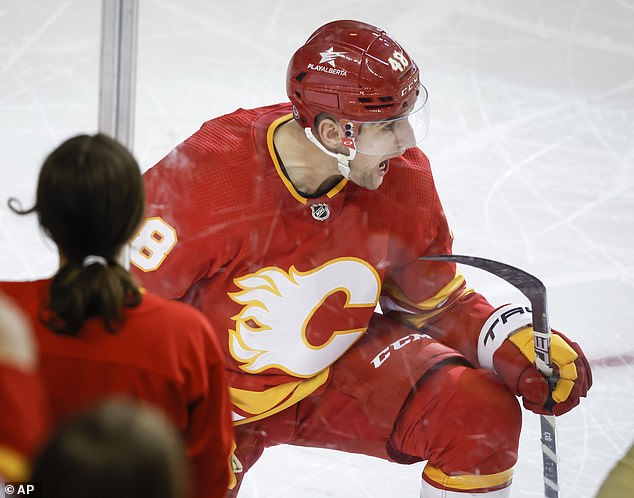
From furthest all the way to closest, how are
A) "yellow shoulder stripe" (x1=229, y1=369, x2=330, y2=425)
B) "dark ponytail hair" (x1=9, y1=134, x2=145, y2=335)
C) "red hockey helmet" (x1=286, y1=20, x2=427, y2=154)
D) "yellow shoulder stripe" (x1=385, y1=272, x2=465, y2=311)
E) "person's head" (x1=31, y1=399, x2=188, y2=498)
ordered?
"yellow shoulder stripe" (x1=385, y1=272, x2=465, y2=311), "yellow shoulder stripe" (x1=229, y1=369, x2=330, y2=425), "red hockey helmet" (x1=286, y1=20, x2=427, y2=154), "dark ponytail hair" (x1=9, y1=134, x2=145, y2=335), "person's head" (x1=31, y1=399, x2=188, y2=498)

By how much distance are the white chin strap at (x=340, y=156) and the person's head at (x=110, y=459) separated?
1236 mm

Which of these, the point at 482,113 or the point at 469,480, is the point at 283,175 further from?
the point at 482,113

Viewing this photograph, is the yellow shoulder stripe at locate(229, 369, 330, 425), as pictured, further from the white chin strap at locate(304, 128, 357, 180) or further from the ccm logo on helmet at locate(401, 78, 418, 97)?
the ccm logo on helmet at locate(401, 78, 418, 97)

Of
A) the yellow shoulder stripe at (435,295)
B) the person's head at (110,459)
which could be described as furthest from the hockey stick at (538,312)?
the person's head at (110,459)

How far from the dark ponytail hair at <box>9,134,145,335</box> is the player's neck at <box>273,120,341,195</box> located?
774 mm

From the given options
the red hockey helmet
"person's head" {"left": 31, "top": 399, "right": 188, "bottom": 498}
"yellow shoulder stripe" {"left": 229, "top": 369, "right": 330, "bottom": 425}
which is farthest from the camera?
"yellow shoulder stripe" {"left": 229, "top": 369, "right": 330, "bottom": 425}

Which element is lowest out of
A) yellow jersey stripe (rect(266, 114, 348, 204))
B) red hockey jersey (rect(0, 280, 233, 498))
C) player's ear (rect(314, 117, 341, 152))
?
red hockey jersey (rect(0, 280, 233, 498))

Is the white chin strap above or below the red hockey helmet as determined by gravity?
below

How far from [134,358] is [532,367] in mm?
1002

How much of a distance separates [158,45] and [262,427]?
6.65 ft

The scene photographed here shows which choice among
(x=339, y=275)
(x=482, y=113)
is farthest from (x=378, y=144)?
(x=482, y=113)

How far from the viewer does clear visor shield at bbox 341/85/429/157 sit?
1951 mm

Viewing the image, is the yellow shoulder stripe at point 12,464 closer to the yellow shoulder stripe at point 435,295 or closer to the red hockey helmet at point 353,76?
the red hockey helmet at point 353,76

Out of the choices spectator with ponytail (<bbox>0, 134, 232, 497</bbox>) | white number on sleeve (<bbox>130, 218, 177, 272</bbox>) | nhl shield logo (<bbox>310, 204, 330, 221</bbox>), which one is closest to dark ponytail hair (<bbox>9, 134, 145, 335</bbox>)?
spectator with ponytail (<bbox>0, 134, 232, 497</bbox>)
